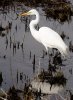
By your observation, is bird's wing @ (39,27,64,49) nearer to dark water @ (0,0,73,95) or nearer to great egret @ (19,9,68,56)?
great egret @ (19,9,68,56)

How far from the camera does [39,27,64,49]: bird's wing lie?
356 inches

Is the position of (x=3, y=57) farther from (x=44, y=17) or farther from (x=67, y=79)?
(x=44, y=17)

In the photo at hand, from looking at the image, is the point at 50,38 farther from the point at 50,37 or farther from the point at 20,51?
the point at 20,51

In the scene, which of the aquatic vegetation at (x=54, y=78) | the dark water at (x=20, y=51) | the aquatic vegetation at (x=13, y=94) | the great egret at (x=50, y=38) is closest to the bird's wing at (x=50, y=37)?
the great egret at (x=50, y=38)

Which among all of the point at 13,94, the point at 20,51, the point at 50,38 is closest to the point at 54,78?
the point at 50,38

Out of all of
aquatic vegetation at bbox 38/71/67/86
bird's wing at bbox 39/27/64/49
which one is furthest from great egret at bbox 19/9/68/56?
aquatic vegetation at bbox 38/71/67/86

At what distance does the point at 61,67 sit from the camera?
898 cm

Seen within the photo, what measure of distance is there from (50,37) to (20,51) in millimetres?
908

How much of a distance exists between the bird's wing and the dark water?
1.33ft

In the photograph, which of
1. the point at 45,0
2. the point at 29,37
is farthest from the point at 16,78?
the point at 45,0

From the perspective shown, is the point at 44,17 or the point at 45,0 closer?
the point at 44,17

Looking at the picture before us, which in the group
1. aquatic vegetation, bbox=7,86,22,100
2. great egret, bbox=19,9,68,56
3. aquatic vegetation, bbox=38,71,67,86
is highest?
great egret, bbox=19,9,68,56

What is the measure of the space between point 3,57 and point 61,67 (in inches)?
53.0

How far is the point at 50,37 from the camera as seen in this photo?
926 centimetres
